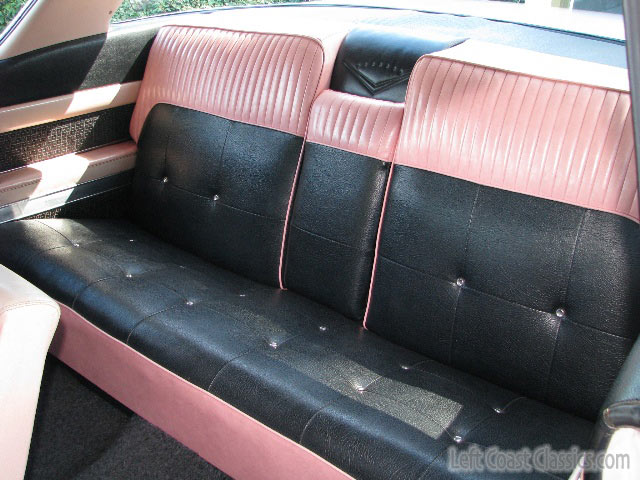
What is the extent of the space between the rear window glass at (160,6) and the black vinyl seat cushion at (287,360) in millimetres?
851

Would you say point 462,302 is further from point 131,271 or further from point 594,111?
point 131,271

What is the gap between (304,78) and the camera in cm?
219

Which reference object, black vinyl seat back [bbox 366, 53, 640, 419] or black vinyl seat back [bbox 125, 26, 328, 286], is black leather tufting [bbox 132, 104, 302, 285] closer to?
black vinyl seat back [bbox 125, 26, 328, 286]

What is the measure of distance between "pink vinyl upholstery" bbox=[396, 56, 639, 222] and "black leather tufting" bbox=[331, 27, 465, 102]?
5.8 inches

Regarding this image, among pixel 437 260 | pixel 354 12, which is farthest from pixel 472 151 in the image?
pixel 354 12

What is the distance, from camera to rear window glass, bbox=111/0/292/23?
8.90 ft

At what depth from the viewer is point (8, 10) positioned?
2.42 metres

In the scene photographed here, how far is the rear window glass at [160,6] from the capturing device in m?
2.71

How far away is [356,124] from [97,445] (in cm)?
119

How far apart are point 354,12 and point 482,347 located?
1.39m

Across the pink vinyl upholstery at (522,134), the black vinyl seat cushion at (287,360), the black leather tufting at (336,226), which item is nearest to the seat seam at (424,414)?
the black vinyl seat cushion at (287,360)

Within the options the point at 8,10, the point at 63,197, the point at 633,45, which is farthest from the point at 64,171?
the point at 633,45

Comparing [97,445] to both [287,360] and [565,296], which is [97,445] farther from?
[565,296]

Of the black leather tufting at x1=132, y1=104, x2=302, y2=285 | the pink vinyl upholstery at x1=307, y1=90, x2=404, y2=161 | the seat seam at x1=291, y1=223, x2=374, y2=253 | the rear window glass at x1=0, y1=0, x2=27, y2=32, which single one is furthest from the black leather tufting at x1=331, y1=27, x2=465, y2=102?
the rear window glass at x1=0, y1=0, x2=27, y2=32
